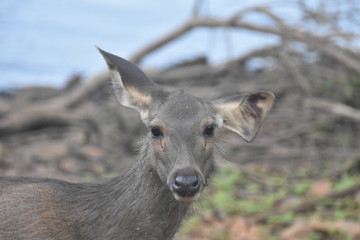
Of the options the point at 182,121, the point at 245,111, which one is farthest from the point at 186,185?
the point at 245,111

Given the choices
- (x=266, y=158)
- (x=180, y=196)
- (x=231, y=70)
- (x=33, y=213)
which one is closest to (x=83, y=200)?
(x=33, y=213)

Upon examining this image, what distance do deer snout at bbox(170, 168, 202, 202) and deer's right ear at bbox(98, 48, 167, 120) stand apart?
31.0 inches

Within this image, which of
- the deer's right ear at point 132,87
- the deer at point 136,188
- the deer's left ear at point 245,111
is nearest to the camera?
the deer at point 136,188

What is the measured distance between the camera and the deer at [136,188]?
564cm

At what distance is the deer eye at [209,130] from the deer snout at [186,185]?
1.61 feet

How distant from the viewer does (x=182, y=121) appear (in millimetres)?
5746

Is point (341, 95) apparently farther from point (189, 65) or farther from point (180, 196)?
point (180, 196)

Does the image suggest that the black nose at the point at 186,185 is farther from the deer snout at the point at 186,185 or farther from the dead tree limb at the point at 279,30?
the dead tree limb at the point at 279,30

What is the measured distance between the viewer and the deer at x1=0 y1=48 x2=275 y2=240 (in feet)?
18.5

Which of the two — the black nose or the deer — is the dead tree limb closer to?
the deer

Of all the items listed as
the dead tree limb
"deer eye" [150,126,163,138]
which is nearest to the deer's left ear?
"deer eye" [150,126,163,138]

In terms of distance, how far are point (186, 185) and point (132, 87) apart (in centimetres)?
106

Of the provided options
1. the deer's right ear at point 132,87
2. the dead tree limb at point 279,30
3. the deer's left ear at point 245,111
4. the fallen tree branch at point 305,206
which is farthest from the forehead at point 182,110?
the dead tree limb at point 279,30

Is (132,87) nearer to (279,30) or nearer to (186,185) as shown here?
(186,185)
